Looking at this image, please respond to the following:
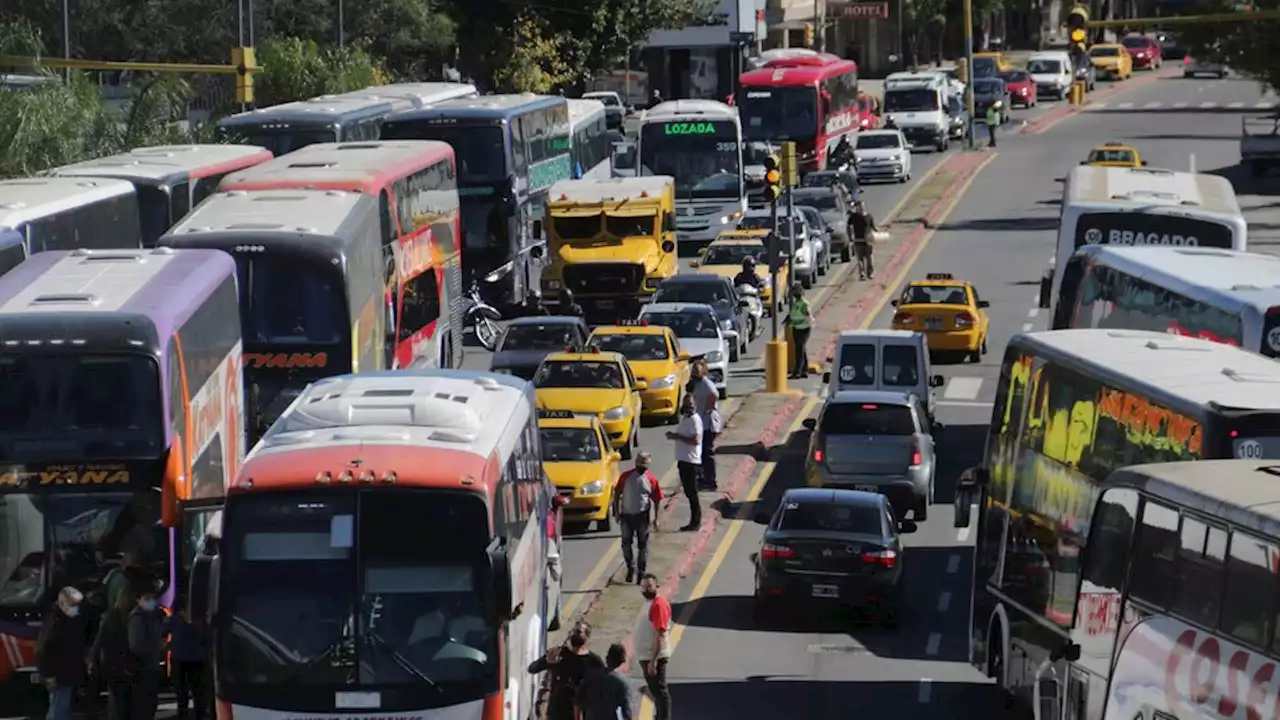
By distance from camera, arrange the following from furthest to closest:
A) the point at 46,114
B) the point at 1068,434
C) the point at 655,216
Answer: the point at 655,216, the point at 46,114, the point at 1068,434

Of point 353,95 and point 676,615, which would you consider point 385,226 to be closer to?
point 676,615

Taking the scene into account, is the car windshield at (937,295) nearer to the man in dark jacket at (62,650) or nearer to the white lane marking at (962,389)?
the white lane marking at (962,389)

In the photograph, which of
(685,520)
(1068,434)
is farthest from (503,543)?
(685,520)

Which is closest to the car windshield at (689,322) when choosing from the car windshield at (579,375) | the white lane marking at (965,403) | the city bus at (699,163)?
the white lane marking at (965,403)

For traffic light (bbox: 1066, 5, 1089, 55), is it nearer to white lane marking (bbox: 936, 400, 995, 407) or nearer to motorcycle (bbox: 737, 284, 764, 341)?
white lane marking (bbox: 936, 400, 995, 407)

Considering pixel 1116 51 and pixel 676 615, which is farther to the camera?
pixel 1116 51

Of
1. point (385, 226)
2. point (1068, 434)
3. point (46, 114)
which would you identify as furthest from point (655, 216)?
point (1068, 434)

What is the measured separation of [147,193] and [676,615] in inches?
551

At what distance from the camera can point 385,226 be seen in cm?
3450

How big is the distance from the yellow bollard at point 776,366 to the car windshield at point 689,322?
100cm

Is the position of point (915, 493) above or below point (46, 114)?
below

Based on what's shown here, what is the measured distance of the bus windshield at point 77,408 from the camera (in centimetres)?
2111

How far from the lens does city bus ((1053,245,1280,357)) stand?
83.8ft

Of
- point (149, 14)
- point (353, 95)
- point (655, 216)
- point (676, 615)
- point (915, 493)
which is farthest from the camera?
point (149, 14)
